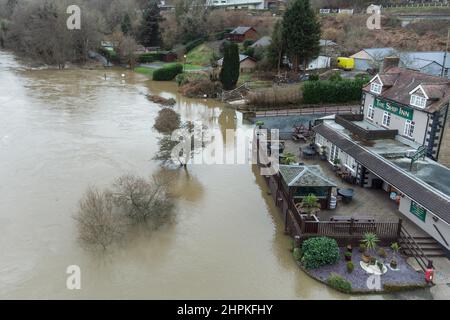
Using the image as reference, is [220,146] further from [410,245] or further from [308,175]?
[410,245]

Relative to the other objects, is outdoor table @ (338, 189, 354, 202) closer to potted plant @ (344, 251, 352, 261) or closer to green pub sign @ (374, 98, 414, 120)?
potted plant @ (344, 251, 352, 261)

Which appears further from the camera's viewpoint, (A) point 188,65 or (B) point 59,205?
(A) point 188,65

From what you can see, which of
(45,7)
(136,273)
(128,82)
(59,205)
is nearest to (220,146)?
(59,205)

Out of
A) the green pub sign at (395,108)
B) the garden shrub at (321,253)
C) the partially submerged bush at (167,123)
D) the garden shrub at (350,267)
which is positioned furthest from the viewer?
the partially submerged bush at (167,123)

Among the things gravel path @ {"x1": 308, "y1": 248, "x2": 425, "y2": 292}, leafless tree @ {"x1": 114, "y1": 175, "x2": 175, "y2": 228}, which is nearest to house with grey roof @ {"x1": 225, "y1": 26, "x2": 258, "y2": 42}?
leafless tree @ {"x1": 114, "y1": 175, "x2": 175, "y2": 228}

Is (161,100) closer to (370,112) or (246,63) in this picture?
(246,63)

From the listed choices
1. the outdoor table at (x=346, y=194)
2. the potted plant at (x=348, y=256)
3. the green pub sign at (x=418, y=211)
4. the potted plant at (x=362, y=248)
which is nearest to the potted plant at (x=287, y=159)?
the outdoor table at (x=346, y=194)

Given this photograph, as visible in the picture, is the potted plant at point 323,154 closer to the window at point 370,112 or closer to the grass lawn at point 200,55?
the window at point 370,112
